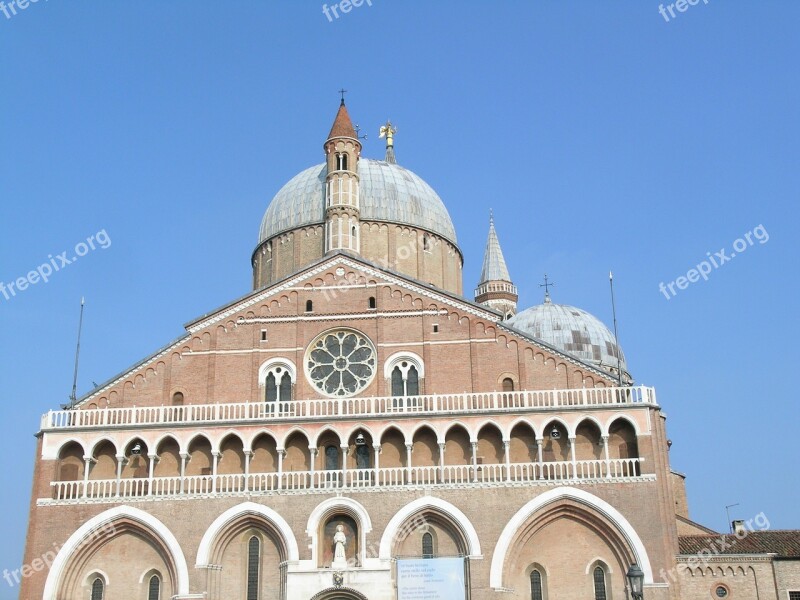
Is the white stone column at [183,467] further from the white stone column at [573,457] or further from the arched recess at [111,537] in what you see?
the white stone column at [573,457]

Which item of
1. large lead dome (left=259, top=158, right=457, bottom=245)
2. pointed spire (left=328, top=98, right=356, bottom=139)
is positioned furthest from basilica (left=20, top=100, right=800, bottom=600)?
large lead dome (left=259, top=158, right=457, bottom=245)

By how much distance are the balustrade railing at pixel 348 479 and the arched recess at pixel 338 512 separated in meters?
0.59

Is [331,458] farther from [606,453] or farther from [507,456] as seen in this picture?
[606,453]

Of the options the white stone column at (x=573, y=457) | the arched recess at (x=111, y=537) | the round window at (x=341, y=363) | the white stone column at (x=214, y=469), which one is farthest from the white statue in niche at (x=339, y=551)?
the white stone column at (x=573, y=457)

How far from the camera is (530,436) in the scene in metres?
36.7

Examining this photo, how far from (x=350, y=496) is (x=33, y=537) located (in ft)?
37.8

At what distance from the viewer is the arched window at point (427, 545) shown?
35.5m

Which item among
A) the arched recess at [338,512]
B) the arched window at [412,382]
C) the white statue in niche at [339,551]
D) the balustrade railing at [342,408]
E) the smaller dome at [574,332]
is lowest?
the white statue in niche at [339,551]

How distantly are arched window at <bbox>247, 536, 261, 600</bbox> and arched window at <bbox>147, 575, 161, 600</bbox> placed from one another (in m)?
3.25

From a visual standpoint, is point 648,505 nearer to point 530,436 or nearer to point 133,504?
point 530,436

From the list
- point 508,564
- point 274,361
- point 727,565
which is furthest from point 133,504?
point 727,565

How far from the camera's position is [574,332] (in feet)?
173

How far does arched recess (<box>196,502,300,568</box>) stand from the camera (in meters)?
35.3

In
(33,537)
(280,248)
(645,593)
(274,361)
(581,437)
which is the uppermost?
(280,248)
